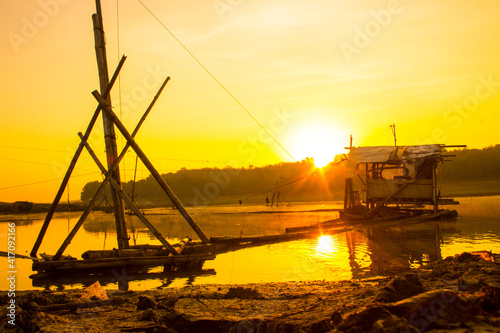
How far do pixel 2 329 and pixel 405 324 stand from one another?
514 cm

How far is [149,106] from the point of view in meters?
12.6

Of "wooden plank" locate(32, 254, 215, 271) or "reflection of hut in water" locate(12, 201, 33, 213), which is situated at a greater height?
"reflection of hut in water" locate(12, 201, 33, 213)

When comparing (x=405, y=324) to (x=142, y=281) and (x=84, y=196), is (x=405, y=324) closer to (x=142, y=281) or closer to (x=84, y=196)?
(x=142, y=281)

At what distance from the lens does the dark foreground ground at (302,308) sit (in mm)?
3746

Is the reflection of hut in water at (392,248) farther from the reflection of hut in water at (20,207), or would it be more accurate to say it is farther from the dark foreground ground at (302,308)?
the reflection of hut in water at (20,207)

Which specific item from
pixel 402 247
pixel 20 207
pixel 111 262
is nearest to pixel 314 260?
pixel 402 247

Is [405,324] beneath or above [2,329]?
above

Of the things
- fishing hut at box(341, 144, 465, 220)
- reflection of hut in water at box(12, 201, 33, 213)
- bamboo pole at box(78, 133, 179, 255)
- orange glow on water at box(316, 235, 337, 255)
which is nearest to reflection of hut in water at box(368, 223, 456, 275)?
orange glow on water at box(316, 235, 337, 255)

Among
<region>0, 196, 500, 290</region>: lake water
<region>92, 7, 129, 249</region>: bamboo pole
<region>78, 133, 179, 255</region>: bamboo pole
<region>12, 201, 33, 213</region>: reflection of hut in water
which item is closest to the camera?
<region>0, 196, 500, 290</region>: lake water

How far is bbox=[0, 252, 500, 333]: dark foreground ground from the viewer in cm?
375

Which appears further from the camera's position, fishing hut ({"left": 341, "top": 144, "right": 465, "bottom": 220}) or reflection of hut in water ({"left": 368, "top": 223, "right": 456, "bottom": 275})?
fishing hut ({"left": 341, "top": 144, "right": 465, "bottom": 220})

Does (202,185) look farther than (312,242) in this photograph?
Yes

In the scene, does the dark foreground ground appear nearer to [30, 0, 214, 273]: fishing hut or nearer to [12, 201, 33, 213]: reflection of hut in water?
[30, 0, 214, 273]: fishing hut

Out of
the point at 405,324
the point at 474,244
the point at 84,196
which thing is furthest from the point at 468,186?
the point at 84,196
